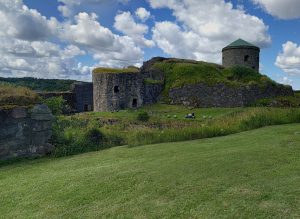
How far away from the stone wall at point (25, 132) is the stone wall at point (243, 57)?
2836cm

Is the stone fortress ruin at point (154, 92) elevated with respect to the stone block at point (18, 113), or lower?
elevated

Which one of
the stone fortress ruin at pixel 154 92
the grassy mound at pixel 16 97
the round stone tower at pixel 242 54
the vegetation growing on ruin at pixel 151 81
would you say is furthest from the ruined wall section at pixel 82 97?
the grassy mound at pixel 16 97

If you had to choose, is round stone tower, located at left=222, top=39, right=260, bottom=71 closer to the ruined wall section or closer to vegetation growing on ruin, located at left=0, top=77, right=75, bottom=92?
the ruined wall section

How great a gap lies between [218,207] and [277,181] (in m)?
1.30

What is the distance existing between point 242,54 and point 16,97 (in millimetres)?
28818

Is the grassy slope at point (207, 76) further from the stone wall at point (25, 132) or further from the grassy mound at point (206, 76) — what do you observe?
the stone wall at point (25, 132)

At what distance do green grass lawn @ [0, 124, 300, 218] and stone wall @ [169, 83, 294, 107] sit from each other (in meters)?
18.8

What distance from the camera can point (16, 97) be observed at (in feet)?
32.1

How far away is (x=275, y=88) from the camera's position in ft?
93.6

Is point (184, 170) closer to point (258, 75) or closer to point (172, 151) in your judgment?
point (172, 151)

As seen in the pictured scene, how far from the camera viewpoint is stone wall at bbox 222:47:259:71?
35.3 metres

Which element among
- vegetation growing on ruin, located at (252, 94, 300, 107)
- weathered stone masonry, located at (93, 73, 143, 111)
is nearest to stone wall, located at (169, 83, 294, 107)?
vegetation growing on ruin, located at (252, 94, 300, 107)

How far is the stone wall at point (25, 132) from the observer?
9.03 m

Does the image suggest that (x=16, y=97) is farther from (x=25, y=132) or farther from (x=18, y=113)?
(x=25, y=132)
